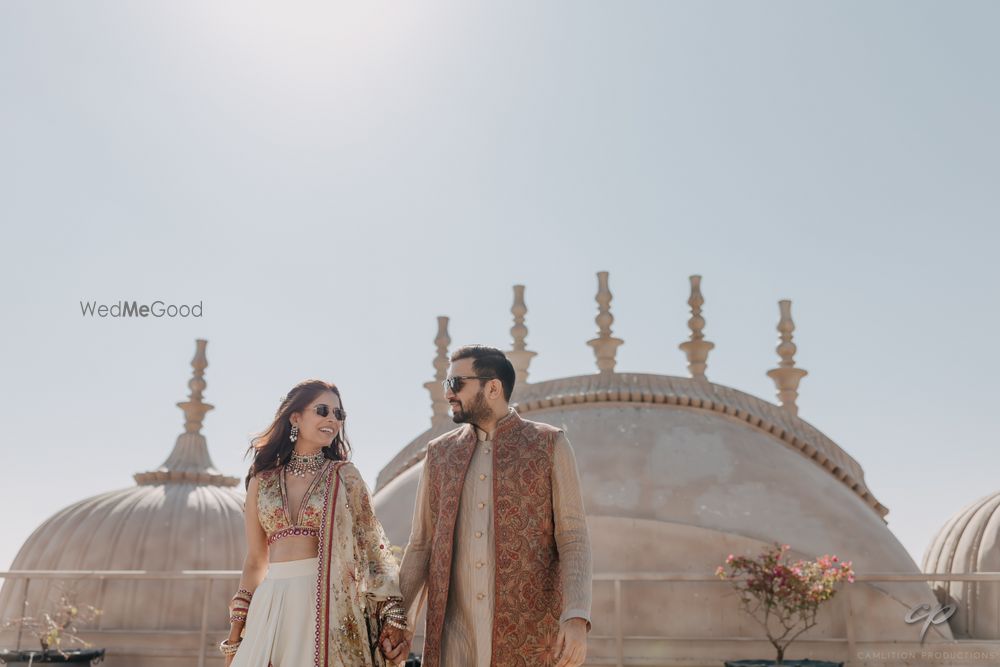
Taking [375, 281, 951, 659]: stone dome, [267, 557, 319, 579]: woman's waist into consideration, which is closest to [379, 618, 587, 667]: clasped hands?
[267, 557, 319, 579]: woman's waist

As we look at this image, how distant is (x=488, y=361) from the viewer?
312cm

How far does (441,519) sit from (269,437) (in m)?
0.74

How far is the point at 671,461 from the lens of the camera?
7.85 metres

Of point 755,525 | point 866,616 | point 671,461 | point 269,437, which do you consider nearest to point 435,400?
point 671,461

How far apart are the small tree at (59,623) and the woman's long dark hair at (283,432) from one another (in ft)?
17.8

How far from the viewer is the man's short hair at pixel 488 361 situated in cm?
311

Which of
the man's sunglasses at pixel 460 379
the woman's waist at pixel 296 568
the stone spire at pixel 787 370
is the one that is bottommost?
the woman's waist at pixel 296 568

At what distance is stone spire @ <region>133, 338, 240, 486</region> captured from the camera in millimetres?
11859

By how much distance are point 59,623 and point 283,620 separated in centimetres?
722

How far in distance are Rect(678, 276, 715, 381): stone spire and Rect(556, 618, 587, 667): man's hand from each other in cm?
719

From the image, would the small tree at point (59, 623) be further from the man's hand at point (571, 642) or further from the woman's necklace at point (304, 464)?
the man's hand at point (571, 642)

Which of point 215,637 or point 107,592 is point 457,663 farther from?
point 107,592

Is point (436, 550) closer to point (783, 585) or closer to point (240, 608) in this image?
point (240, 608)

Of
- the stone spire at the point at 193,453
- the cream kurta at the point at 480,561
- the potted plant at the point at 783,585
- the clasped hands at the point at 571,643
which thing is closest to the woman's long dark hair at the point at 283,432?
the cream kurta at the point at 480,561
